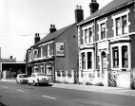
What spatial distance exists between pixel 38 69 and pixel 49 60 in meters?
7.24

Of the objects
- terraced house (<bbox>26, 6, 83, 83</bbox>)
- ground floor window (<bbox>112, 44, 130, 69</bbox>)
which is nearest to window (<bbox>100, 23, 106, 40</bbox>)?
ground floor window (<bbox>112, 44, 130, 69</bbox>)

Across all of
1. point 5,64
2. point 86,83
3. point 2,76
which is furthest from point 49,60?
point 5,64

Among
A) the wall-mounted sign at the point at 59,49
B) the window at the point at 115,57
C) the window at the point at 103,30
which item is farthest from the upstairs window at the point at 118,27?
the wall-mounted sign at the point at 59,49

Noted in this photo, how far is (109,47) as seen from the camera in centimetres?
3156

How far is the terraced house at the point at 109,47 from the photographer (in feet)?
92.9

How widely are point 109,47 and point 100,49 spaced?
7.29 ft

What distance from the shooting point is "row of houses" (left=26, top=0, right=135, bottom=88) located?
2862 centimetres

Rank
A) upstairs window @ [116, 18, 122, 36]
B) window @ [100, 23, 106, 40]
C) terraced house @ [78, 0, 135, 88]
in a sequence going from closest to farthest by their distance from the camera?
1. terraced house @ [78, 0, 135, 88]
2. upstairs window @ [116, 18, 122, 36]
3. window @ [100, 23, 106, 40]

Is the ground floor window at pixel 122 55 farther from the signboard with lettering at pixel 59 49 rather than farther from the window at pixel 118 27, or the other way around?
the signboard with lettering at pixel 59 49

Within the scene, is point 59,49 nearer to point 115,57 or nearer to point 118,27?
point 115,57

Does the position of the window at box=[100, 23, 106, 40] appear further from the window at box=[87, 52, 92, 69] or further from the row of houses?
the window at box=[87, 52, 92, 69]

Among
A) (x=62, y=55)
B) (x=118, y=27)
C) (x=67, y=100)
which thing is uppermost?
(x=118, y=27)

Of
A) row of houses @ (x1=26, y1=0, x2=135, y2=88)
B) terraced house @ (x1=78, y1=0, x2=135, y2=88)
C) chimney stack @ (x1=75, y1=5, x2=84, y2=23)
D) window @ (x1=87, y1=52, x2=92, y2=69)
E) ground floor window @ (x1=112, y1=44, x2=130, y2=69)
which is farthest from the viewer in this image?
chimney stack @ (x1=75, y1=5, x2=84, y2=23)

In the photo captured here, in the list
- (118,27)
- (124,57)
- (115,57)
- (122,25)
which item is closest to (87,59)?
(115,57)
